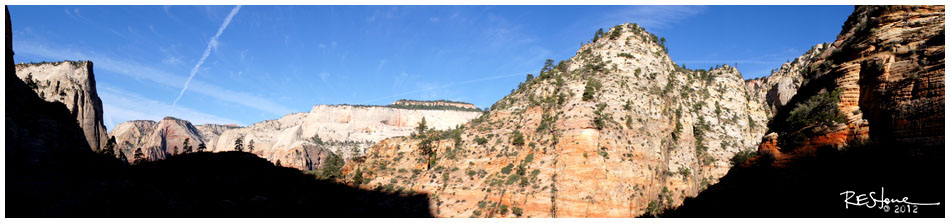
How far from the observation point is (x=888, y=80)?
685 inches

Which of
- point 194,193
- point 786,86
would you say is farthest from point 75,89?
point 786,86

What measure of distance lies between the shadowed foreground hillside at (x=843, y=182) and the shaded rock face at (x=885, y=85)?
55cm

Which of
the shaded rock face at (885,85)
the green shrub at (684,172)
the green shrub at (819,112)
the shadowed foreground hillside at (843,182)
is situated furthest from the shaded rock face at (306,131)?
the shaded rock face at (885,85)

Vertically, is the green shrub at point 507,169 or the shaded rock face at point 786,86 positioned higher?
the shaded rock face at point 786,86

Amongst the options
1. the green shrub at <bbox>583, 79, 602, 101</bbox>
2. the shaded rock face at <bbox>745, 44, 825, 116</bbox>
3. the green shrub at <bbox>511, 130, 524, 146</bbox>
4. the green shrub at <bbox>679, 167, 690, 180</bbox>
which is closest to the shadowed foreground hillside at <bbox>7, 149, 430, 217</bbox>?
the green shrub at <bbox>511, 130, 524, 146</bbox>

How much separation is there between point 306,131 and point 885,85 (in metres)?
175

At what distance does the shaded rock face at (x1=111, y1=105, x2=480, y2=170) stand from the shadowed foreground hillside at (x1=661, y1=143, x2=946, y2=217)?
141 m

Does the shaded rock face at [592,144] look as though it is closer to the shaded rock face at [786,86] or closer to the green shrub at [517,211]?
the green shrub at [517,211]

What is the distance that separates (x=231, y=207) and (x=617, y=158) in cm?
3756

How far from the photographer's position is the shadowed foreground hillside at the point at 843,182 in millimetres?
14594

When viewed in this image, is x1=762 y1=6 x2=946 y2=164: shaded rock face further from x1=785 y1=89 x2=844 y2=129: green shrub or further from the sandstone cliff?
the sandstone cliff

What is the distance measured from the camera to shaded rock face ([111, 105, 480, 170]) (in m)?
160

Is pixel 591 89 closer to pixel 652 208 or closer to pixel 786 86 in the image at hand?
pixel 652 208

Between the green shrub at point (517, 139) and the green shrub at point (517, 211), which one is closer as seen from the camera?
the green shrub at point (517, 211)
